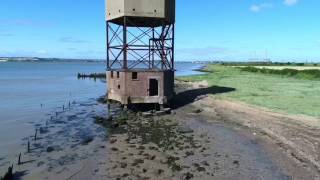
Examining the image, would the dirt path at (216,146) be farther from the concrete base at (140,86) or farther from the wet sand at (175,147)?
the concrete base at (140,86)

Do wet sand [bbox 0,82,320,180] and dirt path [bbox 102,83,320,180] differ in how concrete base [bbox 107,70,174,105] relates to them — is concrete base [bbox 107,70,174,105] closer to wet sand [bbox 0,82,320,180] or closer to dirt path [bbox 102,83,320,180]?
wet sand [bbox 0,82,320,180]

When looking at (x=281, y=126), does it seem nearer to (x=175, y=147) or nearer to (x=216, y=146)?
(x=216, y=146)

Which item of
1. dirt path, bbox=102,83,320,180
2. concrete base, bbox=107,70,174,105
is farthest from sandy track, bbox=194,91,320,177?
concrete base, bbox=107,70,174,105

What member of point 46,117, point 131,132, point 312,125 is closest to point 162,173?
point 131,132

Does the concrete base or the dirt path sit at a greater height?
the concrete base

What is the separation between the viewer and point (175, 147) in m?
22.3

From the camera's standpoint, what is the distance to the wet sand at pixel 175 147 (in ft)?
58.6

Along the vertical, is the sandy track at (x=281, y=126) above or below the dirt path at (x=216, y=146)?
above

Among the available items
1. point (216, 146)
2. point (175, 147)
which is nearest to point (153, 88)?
point (175, 147)

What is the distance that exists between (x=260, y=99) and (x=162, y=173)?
83.9 feet

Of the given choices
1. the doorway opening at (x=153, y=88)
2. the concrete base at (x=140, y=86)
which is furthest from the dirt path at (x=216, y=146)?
the doorway opening at (x=153, y=88)

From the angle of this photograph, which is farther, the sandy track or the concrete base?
the concrete base

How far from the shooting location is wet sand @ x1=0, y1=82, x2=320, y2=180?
1786 centimetres

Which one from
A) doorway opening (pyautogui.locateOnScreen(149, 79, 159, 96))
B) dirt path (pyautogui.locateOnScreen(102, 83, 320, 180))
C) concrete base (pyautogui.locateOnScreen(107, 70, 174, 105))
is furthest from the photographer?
doorway opening (pyautogui.locateOnScreen(149, 79, 159, 96))
